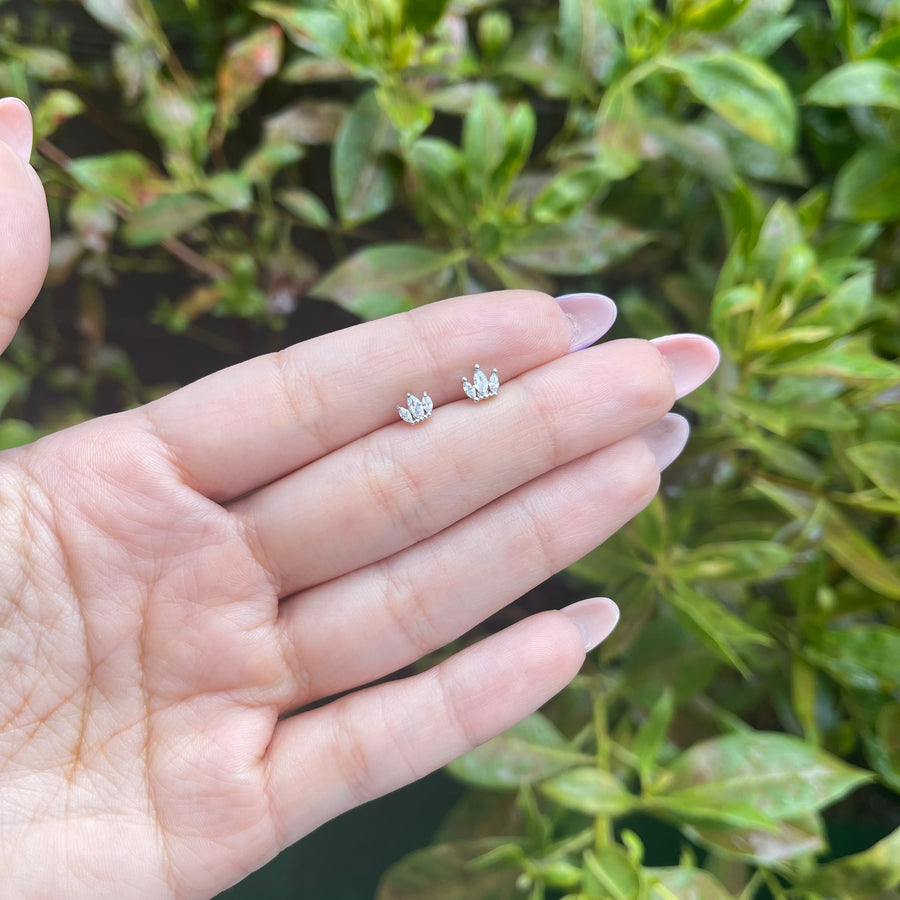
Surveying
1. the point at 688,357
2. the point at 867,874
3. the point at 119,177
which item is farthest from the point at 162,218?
the point at 867,874

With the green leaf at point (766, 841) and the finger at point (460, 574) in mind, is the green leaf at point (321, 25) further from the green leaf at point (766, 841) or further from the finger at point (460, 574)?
the green leaf at point (766, 841)

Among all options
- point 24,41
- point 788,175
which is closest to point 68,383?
point 24,41

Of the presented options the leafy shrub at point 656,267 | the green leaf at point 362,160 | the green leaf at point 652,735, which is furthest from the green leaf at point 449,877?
the green leaf at point 362,160

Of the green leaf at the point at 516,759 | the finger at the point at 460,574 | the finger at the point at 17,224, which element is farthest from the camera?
the green leaf at the point at 516,759

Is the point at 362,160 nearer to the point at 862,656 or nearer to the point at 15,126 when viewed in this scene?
the point at 15,126

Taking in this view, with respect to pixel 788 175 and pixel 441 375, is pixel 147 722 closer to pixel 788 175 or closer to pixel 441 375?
pixel 441 375

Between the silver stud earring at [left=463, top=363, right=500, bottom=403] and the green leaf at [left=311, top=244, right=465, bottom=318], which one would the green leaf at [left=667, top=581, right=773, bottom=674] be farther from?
the green leaf at [left=311, top=244, right=465, bottom=318]
